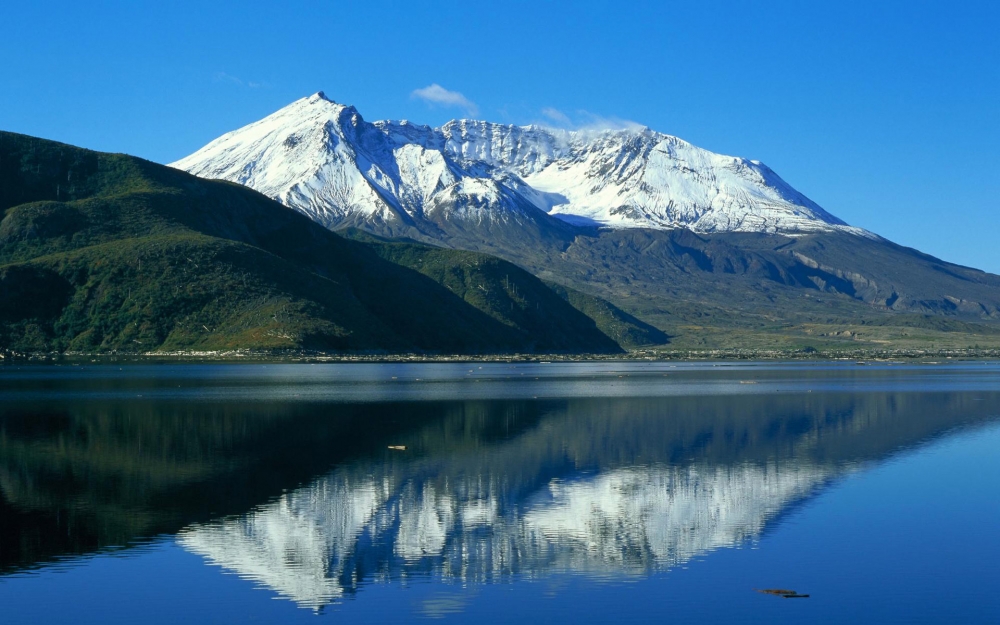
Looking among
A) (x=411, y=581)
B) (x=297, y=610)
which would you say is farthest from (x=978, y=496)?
(x=297, y=610)

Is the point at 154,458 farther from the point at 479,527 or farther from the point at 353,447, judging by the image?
the point at 479,527

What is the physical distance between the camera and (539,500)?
43750 mm

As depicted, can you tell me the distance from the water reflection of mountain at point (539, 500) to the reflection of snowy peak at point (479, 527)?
0.28 feet

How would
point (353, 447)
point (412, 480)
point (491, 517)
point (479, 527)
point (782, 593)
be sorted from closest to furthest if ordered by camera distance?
1. point (782, 593)
2. point (479, 527)
3. point (491, 517)
4. point (412, 480)
5. point (353, 447)

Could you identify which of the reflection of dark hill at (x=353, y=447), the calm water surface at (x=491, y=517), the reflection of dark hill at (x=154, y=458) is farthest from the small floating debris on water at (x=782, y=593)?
the reflection of dark hill at (x=154, y=458)

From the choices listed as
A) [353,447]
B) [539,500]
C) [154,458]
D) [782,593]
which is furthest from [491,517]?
[353,447]

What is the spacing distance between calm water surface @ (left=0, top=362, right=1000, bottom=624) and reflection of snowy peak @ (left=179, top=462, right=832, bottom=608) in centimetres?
14

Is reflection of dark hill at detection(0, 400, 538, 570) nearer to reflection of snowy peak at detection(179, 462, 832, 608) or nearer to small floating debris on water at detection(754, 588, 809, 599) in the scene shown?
reflection of snowy peak at detection(179, 462, 832, 608)

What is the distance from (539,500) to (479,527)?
600 centimetres

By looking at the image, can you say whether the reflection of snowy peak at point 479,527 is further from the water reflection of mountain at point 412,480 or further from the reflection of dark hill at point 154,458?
the reflection of dark hill at point 154,458

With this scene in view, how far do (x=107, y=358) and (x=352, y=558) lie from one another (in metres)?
173

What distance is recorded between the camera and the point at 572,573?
31375 millimetres

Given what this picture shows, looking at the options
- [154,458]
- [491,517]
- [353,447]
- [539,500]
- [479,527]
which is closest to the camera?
[479,527]

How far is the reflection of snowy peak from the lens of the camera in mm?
32281
